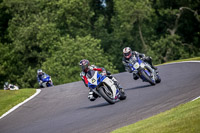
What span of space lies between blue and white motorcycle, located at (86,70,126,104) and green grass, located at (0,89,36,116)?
13.3ft

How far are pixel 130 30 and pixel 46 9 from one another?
1090 cm

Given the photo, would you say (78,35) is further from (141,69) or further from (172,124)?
(172,124)

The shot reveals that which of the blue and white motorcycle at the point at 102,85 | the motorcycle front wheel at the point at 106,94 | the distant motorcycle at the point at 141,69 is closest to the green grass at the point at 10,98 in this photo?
the blue and white motorcycle at the point at 102,85

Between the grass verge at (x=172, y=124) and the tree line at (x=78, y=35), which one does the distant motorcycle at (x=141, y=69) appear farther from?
the tree line at (x=78, y=35)

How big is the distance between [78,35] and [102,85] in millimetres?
45476

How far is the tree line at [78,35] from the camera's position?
177 feet

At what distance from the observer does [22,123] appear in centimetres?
1460

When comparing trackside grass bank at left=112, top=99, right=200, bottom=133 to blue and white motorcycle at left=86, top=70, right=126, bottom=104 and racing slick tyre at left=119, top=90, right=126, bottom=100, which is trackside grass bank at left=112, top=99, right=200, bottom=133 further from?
racing slick tyre at left=119, top=90, right=126, bottom=100

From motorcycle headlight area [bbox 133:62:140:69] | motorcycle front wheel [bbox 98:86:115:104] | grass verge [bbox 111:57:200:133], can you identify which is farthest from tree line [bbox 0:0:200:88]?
grass verge [bbox 111:57:200:133]

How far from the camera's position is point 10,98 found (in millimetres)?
20125

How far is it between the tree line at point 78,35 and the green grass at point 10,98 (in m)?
29.9

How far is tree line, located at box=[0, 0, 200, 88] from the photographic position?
177 ft

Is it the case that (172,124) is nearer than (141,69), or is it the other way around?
(172,124)

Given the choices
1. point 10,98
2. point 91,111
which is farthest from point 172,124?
point 10,98
